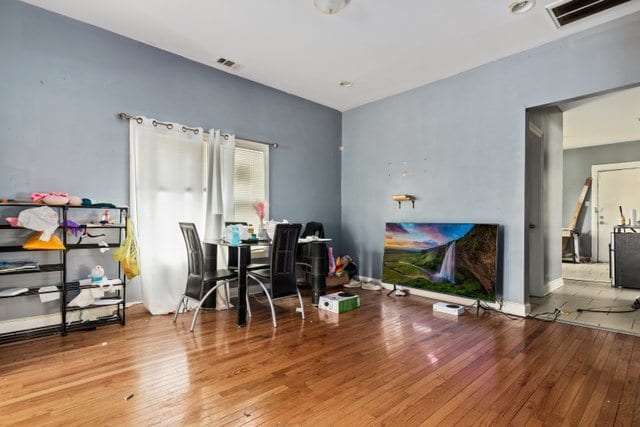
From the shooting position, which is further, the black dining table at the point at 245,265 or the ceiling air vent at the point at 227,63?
the ceiling air vent at the point at 227,63

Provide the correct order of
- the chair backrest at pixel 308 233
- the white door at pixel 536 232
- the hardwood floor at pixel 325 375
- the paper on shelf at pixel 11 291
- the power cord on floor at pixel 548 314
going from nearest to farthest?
the hardwood floor at pixel 325 375, the paper on shelf at pixel 11 291, the power cord on floor at pixel 548 314, the white door at pixel 536 232, the chair backrest at pixel 308 233

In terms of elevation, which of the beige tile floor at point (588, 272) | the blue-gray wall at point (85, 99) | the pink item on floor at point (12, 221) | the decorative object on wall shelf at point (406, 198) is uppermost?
the blue-gray wall at point (85, 99)

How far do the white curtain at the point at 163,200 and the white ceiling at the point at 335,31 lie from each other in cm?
97

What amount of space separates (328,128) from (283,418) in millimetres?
4577

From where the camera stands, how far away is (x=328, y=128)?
548cm

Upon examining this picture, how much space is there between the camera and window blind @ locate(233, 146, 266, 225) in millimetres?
4348

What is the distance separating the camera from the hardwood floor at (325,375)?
173 centimetres

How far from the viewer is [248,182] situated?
4.45 m

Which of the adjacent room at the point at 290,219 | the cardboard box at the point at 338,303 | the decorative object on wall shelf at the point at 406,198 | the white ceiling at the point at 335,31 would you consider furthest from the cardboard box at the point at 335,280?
the white ceiling at the point at 335,31

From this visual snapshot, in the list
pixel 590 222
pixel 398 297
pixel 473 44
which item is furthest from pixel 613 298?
pixel 590 222

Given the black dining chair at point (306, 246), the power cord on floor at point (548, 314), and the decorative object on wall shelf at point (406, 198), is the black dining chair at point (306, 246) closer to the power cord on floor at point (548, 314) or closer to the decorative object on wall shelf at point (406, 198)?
the decorative object on wall shelf at point (406, 198)

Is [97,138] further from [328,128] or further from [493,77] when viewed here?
[493,77]

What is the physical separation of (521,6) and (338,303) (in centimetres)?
331

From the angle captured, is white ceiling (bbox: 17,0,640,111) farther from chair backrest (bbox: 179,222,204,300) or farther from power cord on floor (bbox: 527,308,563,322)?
power cord on floor (bbox: 527,308,563,322)
